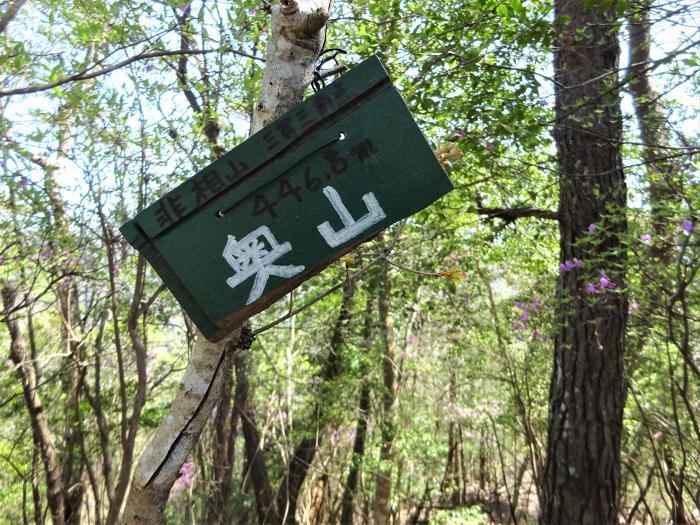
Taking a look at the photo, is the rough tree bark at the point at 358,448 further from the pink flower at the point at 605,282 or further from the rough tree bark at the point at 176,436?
the rough tree bark at the point at 176,436

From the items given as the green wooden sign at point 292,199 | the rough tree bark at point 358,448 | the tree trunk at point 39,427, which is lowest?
the rough tree bark at point 358,448

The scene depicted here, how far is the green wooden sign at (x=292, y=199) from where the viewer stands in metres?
0.92

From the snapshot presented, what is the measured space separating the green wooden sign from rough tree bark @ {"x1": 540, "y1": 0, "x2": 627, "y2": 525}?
2.41 meters

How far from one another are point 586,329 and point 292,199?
2.78 metres

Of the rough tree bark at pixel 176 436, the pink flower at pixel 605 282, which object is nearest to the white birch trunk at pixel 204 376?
the rough tree bark at pixel 176 436

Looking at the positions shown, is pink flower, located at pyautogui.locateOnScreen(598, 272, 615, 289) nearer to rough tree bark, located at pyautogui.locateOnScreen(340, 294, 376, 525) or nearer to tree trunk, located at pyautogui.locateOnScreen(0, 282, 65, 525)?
rough tree bark, located at pyautogui.locateOnScreen(340, 294, 376, 525)

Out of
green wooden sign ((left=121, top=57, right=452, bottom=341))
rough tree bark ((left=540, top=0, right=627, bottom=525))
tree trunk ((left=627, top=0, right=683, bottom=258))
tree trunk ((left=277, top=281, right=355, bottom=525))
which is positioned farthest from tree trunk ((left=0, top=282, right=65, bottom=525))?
tree trunk ((left=627, top=0, right=683, bottom=258))

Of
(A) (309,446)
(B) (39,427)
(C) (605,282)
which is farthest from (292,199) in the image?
(A) (309,446)

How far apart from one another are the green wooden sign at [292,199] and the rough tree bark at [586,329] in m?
2.41

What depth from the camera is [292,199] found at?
94 cm

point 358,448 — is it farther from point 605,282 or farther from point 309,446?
point 605,282

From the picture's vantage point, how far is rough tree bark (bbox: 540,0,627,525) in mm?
3189

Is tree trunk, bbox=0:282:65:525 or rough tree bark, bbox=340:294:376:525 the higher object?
tree trunk, bbox=0:282:65:525

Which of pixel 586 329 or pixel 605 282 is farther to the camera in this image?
pixel 586 329
